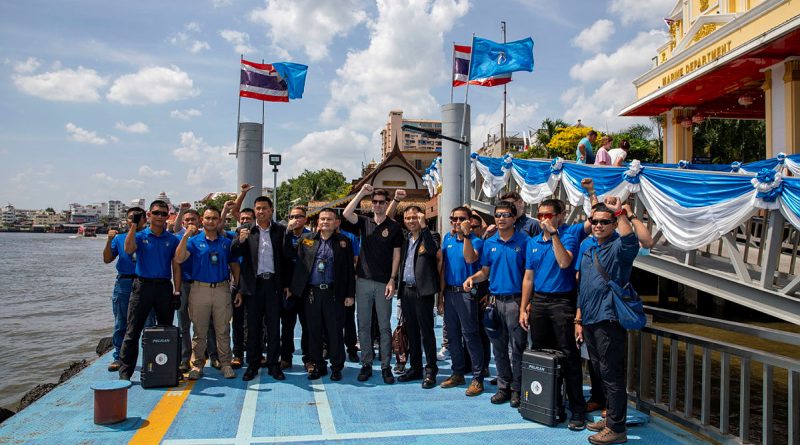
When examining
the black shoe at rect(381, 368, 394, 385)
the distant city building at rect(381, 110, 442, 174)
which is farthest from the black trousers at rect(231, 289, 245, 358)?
the distant city building at rect(381, 110, 442, 174)

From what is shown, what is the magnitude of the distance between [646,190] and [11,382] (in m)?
11.4

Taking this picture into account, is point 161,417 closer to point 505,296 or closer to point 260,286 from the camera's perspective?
point 260,286

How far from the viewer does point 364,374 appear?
210 inches

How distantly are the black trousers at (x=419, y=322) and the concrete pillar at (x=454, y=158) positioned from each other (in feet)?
9.27

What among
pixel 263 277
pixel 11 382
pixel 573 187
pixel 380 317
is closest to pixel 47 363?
pixel 11 382

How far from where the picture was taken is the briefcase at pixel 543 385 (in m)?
4.06

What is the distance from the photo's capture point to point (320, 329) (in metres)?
5.37

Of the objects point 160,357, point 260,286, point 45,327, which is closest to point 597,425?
point 260,286

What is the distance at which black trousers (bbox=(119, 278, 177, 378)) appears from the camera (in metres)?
5.18

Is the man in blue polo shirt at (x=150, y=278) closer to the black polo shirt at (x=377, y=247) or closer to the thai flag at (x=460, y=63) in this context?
the black polo shirt at (x=377, y=247)

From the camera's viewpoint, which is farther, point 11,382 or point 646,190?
point 11,382

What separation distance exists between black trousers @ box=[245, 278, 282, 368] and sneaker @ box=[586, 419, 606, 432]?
3095 mm

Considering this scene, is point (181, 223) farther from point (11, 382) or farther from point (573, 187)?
point (11, 382)

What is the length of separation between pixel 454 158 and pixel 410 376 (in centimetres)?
359
